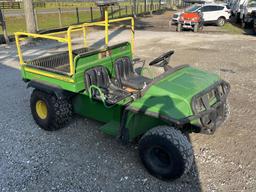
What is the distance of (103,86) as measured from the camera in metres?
4.09

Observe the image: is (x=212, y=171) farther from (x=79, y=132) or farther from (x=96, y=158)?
(x=79, y=132)

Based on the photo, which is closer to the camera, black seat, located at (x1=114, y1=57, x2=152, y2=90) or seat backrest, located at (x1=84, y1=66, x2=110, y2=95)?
seat backrest, located at (x1=84, y1=66, x2=110, y2=95)

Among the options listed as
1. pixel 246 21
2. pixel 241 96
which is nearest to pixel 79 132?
pixel 241 96

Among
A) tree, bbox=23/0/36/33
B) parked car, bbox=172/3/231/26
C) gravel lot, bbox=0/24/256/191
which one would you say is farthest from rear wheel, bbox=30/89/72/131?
parked car, bbox=172/3/231/26

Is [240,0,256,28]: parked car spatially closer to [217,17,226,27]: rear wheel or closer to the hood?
[217,17,226,27]: rear wheel

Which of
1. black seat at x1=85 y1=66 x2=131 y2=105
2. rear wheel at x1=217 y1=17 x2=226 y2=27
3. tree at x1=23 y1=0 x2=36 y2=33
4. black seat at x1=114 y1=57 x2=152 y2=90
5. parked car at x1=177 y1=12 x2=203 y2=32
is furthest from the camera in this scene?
rear wheel at x1=217 y1=17 x2=226 y2=27

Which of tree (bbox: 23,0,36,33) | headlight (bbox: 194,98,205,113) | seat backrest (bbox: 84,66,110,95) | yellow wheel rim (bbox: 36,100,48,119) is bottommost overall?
yellow wheel rim (bbox: 36,100,48,119)

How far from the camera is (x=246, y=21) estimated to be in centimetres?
1703

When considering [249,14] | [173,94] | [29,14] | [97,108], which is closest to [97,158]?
[97,108]

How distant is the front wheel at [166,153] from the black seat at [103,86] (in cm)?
81

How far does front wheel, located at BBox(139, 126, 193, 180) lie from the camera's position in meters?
3.00

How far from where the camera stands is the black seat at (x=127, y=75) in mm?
4320

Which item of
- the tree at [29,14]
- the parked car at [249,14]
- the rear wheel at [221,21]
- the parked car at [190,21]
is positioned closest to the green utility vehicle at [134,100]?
the tree at [29,14]

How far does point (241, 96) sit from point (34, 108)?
4.44 meters
